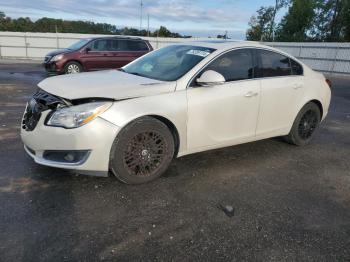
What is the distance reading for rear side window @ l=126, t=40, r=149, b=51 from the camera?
550 inches

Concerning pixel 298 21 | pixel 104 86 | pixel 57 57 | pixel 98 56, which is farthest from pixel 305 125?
pixel 298 21

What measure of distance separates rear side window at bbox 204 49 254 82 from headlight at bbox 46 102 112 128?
4.95ft

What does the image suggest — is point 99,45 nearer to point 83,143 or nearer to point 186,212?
point 83,143

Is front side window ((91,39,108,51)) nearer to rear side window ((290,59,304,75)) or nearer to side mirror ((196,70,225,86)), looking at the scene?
rear side window ((290,59,304,75))

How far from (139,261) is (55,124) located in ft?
5.45

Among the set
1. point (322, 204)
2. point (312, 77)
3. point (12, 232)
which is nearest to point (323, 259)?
point (322, 204)

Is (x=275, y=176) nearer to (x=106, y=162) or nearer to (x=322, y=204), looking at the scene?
(x=322, y=204)

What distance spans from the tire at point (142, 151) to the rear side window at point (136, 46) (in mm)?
10933

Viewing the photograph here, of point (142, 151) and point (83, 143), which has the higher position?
point (83, 143)

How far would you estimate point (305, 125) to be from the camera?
211 inches

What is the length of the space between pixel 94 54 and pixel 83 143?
10740 millimetres

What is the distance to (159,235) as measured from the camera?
9.27 ft

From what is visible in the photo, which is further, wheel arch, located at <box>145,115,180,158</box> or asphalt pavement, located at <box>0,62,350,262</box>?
wheel arch, located at <box>145,115,180,158</box>

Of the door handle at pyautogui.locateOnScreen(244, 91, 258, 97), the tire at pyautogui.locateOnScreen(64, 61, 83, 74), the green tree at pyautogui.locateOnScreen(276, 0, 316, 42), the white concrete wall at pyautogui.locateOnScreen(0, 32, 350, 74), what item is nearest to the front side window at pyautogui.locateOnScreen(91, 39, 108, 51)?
the tire at pyautogui.locateOnScreen(64, 61, 83, 74)
